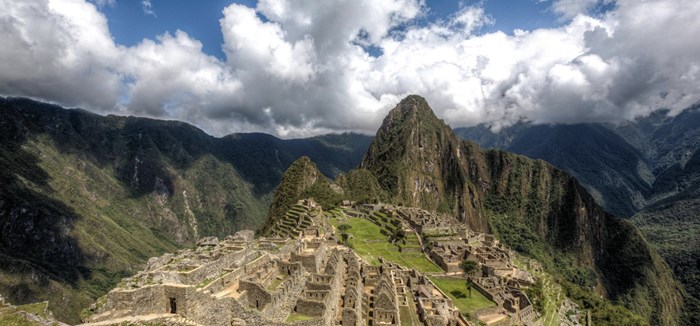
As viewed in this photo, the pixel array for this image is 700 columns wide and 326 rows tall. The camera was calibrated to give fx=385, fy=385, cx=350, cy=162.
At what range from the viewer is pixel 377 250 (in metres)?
67.1

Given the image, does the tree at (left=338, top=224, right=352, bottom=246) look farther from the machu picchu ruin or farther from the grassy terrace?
the machu picchu ruin

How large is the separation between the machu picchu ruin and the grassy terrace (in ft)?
1.27

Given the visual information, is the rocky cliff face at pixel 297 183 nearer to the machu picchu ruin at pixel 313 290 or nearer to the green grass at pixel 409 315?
the machu picchu ruin at pixel 313 290

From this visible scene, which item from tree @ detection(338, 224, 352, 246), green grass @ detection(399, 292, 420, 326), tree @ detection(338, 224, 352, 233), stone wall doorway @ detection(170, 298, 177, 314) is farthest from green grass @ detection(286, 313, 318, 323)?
tree @ detection(338, 224, 352, 233)

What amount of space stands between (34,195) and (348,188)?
16553cm

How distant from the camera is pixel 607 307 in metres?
76.9

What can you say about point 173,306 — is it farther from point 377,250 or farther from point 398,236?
point 398,236

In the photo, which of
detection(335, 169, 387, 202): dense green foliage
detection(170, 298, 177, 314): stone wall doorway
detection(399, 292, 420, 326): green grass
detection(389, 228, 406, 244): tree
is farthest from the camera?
detection(335, 169, 387, 202): dense green foliage

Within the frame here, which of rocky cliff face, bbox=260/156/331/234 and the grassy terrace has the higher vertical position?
rocky cliff face, bbox=260/156/331/234

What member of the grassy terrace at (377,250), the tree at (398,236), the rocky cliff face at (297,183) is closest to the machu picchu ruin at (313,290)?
the grassy terrace at (377,250)

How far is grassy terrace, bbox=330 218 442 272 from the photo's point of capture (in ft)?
198

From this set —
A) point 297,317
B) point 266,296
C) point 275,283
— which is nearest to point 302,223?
point 275,283

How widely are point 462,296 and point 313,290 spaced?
28.4 m

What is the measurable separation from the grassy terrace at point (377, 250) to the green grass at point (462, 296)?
4281 millimetres
